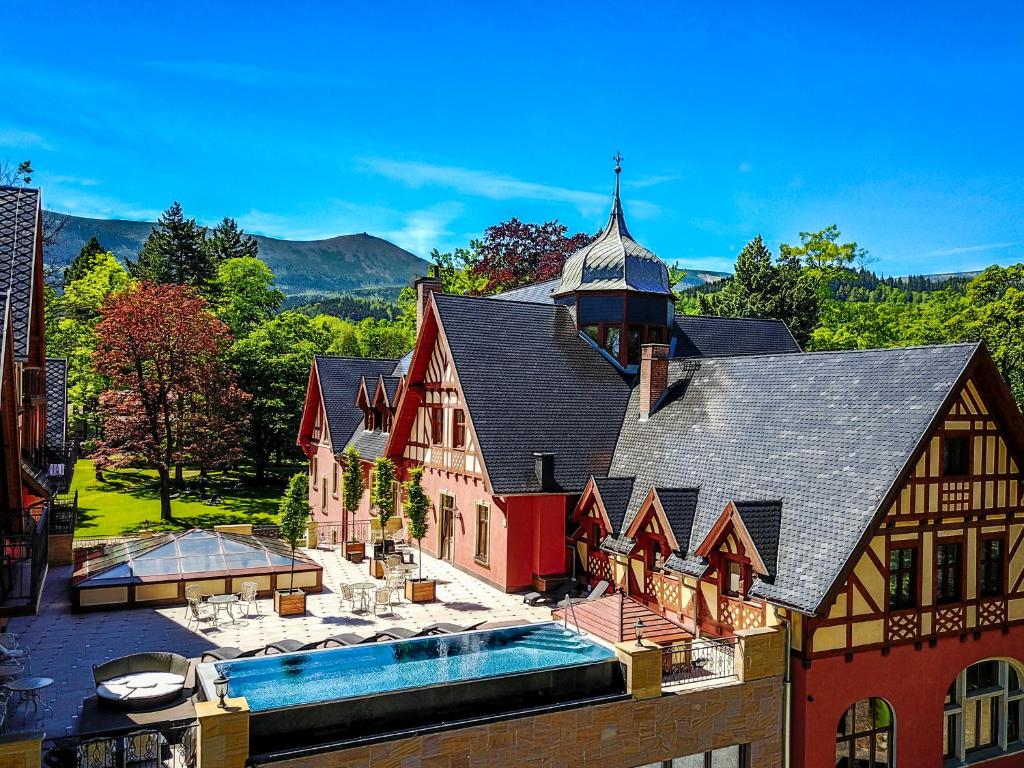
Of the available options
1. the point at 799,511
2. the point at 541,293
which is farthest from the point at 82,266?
the point at 799,511

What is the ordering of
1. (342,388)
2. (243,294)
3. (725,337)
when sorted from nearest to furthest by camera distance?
(725,337) → (342,388) → (243,294)

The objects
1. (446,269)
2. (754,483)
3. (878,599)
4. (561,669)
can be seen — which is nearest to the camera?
(561,669)

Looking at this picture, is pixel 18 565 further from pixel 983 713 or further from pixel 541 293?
pixel 541 293

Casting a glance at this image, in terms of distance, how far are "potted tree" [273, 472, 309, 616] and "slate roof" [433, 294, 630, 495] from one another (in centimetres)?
515

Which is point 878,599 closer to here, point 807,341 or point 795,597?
point 795,597

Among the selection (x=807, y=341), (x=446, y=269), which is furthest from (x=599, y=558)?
(x=446, y=269)

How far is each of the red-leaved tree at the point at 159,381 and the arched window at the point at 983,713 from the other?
29.0m

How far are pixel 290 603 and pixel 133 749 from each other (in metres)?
7.15

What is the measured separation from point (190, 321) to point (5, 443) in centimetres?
2264

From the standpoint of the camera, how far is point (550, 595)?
19.6 meters

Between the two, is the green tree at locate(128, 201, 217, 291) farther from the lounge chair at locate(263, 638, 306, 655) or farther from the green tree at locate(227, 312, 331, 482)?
the lounge chair at locate(263, 638, 306, 655)

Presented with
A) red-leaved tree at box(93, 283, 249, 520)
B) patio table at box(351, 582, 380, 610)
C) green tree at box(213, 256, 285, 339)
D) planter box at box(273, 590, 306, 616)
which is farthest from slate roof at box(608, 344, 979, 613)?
green tree at box(213, 256, 285, 339)

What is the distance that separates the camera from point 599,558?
63.7 ft

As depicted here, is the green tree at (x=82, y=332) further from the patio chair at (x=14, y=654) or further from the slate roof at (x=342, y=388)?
the patio chair at (x=14, y=654)
